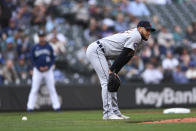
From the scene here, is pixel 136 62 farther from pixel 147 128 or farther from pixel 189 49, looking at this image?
pixel 147 128

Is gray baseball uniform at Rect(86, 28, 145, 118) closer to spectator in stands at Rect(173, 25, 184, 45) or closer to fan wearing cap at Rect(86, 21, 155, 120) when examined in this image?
fan wearing cap at Rect(86, 21, 155, 120)

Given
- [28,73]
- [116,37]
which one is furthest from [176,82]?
[116,37]

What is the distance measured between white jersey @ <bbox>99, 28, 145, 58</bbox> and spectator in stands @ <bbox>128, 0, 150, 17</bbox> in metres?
11.7

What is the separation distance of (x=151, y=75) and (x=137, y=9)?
4696 millimetres

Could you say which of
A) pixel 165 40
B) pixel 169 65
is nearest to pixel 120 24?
pixel 165 40

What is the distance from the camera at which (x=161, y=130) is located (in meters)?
7.12

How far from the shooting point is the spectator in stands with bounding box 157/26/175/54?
1934cm

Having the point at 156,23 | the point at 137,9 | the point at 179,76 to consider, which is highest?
the point at 137,9

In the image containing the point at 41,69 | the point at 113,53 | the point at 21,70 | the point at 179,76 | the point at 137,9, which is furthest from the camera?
the point at 137,9

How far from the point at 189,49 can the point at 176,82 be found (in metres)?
2.72

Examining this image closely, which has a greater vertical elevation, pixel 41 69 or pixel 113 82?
pixel 41 69

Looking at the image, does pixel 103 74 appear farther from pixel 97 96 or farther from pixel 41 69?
pixel 97 96

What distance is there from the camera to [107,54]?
9.52m

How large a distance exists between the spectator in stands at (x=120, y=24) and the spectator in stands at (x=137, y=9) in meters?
1.46
